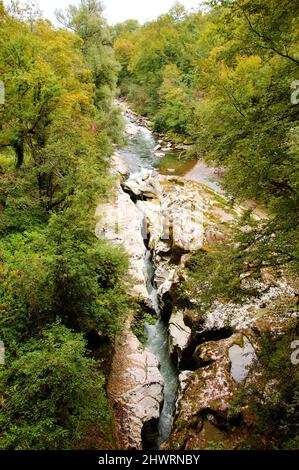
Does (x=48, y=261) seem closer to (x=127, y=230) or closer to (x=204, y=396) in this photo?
(x=204, y=396)

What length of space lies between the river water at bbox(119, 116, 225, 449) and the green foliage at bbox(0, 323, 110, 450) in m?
3.91

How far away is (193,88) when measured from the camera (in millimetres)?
36594

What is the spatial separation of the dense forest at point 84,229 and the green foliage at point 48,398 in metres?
0.03

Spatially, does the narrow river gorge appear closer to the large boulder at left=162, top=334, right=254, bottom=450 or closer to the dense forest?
the large boulder at left=162, top=334, right=254, bottom=450

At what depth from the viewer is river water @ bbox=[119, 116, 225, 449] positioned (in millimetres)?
10984

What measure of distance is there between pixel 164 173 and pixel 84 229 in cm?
1856

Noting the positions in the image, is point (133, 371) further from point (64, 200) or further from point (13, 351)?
point (64, 200)

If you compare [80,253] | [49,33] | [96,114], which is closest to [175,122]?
[96,114]

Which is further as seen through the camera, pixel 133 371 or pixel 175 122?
pixel 175 122

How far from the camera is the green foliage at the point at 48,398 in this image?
654 cm

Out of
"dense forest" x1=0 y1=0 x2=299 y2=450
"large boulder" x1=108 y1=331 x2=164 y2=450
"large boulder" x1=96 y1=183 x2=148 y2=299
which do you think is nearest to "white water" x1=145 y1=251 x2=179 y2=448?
"large boulder" x1=108 y1=331 x2=164 y2=450

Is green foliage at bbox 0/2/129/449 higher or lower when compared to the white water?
higher
